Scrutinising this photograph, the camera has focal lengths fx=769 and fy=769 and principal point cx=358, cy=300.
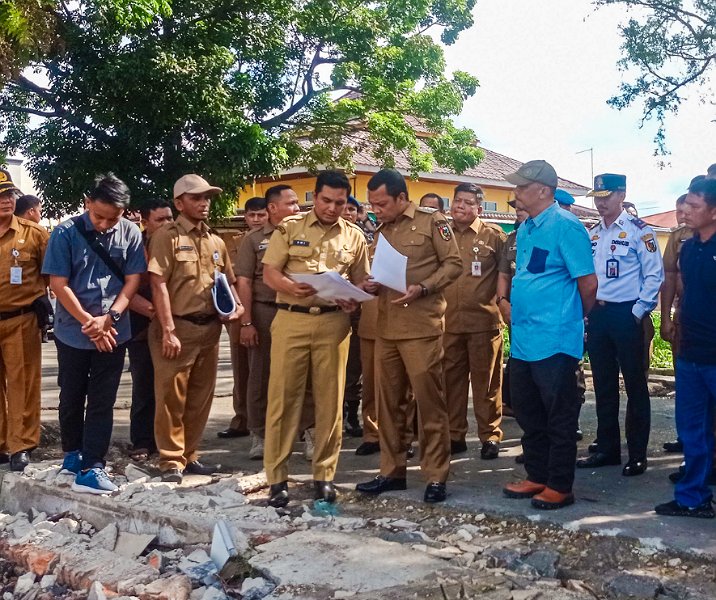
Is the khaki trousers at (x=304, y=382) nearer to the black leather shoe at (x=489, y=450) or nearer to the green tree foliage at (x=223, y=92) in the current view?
the black leather shoe at (x=489, y=450)

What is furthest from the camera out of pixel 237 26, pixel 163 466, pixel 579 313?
pixel 237 26

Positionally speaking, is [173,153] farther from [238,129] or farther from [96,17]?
[96,17]

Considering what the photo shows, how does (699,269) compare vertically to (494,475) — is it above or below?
above

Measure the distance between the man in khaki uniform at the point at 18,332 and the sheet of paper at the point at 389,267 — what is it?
2.63 metres

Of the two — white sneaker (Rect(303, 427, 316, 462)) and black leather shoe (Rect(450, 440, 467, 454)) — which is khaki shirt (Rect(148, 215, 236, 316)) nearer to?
white sneaker (Rect(303, 427, 316, 462))

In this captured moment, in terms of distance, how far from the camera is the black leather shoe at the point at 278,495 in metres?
4.67

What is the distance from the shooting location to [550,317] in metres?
4.50

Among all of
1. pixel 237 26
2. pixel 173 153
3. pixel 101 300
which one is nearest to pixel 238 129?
pixel 173 153

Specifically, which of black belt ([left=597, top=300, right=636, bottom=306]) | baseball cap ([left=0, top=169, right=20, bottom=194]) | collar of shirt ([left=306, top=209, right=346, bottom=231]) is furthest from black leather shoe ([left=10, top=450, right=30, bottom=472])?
black belt ([left=597, top=300, right=636, bottom=306])

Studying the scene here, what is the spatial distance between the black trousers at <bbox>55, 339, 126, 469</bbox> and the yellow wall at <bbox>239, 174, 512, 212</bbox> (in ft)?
48.1

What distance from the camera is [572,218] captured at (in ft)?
14.9

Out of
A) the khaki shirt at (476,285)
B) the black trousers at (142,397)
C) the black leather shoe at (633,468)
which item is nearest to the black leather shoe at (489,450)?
the khaki shirt at (476,285)

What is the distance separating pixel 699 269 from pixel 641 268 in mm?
1070

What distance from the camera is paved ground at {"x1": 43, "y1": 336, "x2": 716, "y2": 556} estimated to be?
4059 millimetres
